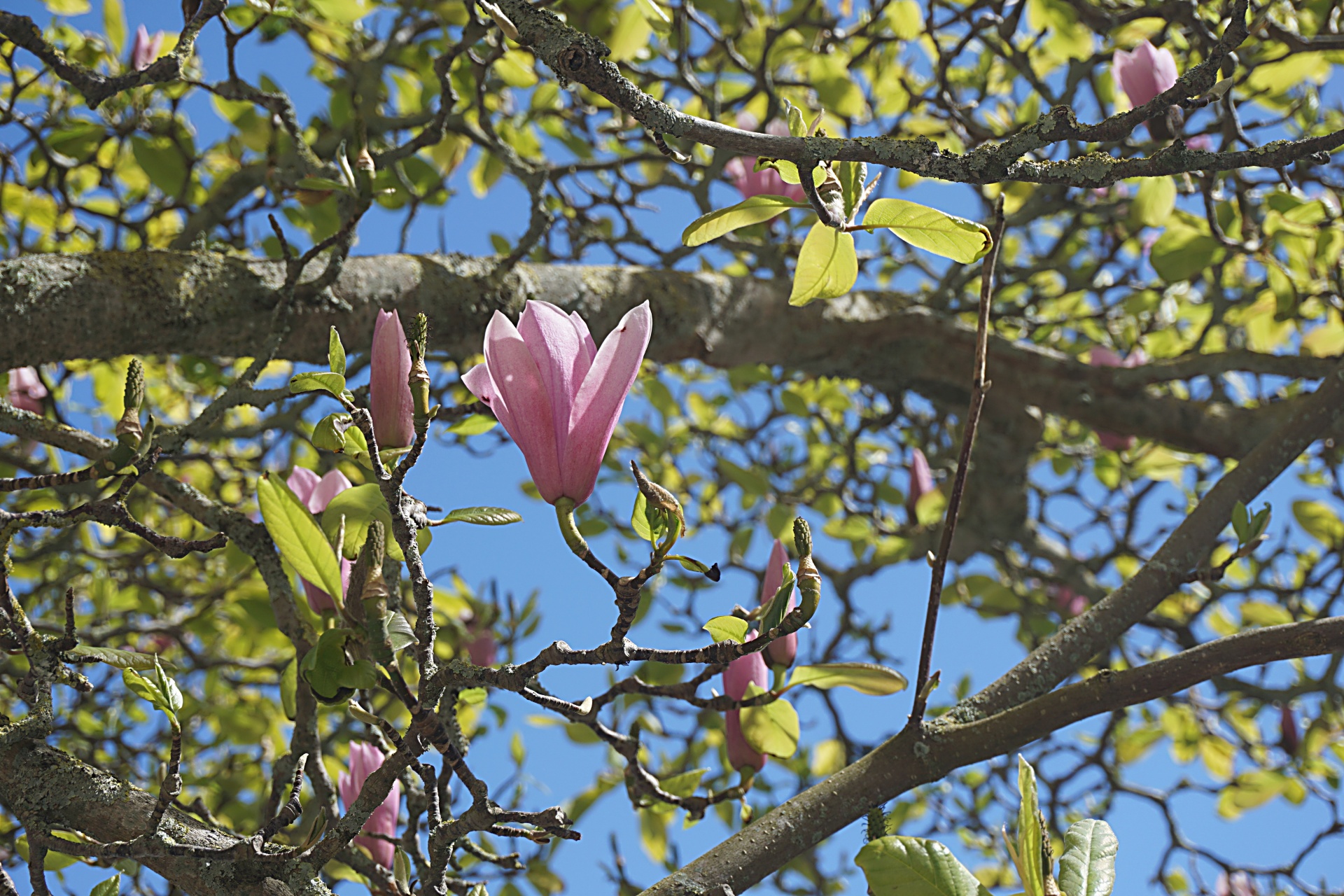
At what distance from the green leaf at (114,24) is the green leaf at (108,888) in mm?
1731

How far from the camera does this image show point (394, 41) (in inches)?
73.3

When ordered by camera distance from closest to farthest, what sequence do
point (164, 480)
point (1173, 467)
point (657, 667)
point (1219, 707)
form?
point (164, 480) → point (657, 667) → point (1173, 467) → point (1219, 707)

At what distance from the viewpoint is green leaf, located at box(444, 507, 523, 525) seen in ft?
2.07

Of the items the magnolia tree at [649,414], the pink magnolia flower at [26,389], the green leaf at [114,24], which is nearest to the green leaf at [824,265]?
the magnolia tree at [649,414]

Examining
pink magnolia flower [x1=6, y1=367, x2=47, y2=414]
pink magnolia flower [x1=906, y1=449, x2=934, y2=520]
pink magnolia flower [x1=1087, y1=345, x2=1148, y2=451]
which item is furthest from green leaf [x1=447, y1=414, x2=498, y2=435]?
pink magnolia flower [x1=1087, y1=345, x2=1148, y2=451]

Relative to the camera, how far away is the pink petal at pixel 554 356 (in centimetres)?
60

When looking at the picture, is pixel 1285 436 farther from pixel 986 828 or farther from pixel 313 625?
pixel 986 828

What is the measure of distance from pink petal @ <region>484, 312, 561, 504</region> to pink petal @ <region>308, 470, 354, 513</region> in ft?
0.74

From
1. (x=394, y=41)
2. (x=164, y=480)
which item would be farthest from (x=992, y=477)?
(x=164, y=480)

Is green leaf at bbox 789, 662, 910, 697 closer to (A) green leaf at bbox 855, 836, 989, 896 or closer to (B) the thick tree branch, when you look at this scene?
(B) the thick tree branch

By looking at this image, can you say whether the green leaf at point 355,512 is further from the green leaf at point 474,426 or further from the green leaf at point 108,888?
the green leaf at point 108,888

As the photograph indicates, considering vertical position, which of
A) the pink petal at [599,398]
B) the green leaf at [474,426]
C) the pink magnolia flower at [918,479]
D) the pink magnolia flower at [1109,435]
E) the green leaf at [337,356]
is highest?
the pink magnolia flower at [1109,435]

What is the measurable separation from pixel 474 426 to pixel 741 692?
13.8 inches

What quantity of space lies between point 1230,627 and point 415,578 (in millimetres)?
2517
